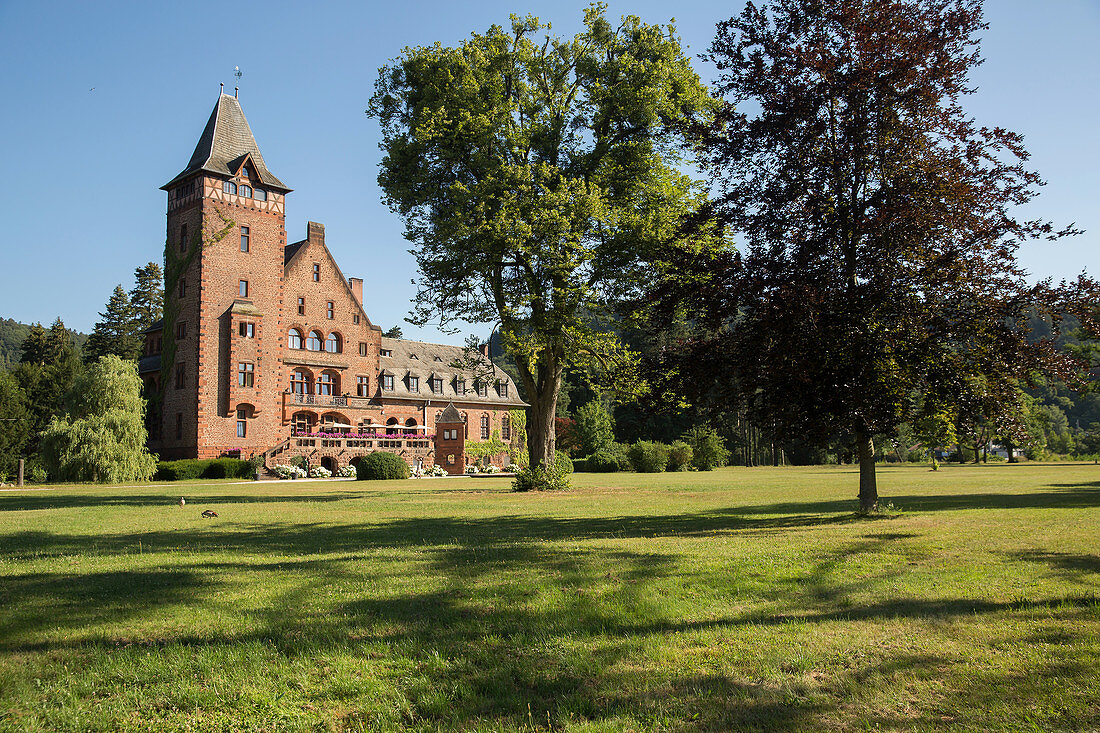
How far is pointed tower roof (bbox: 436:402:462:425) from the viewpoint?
57.4 metres

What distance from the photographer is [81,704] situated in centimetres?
391

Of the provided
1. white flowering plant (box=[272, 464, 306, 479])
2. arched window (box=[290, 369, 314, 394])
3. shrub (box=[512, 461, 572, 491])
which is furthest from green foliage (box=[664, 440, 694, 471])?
arched window (box=[290, 369, 314, 394])

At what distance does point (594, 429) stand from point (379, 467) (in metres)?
26.6

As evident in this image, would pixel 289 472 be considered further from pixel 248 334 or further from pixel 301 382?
pixel 301 382

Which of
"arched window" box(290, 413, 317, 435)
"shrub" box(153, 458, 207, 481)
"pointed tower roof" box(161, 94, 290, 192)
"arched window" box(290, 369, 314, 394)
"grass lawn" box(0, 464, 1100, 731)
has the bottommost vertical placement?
"shrub" box(153, 458, 207, 481)

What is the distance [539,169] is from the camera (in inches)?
866

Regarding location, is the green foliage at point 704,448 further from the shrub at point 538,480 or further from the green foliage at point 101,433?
the green foliage at point 101,433

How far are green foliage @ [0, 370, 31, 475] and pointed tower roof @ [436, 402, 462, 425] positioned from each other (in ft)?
96.5

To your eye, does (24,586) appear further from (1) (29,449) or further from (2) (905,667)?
(1) (29,449)

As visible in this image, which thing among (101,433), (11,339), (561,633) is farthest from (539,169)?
(11,339)

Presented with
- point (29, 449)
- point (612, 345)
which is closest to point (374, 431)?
point (29, 449)

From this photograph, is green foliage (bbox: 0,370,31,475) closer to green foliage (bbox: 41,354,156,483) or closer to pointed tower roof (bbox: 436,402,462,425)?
green foliage (bbox: 41,354,156,483)

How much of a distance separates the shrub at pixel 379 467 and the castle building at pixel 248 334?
8067 mm

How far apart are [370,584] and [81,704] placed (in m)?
3.28
